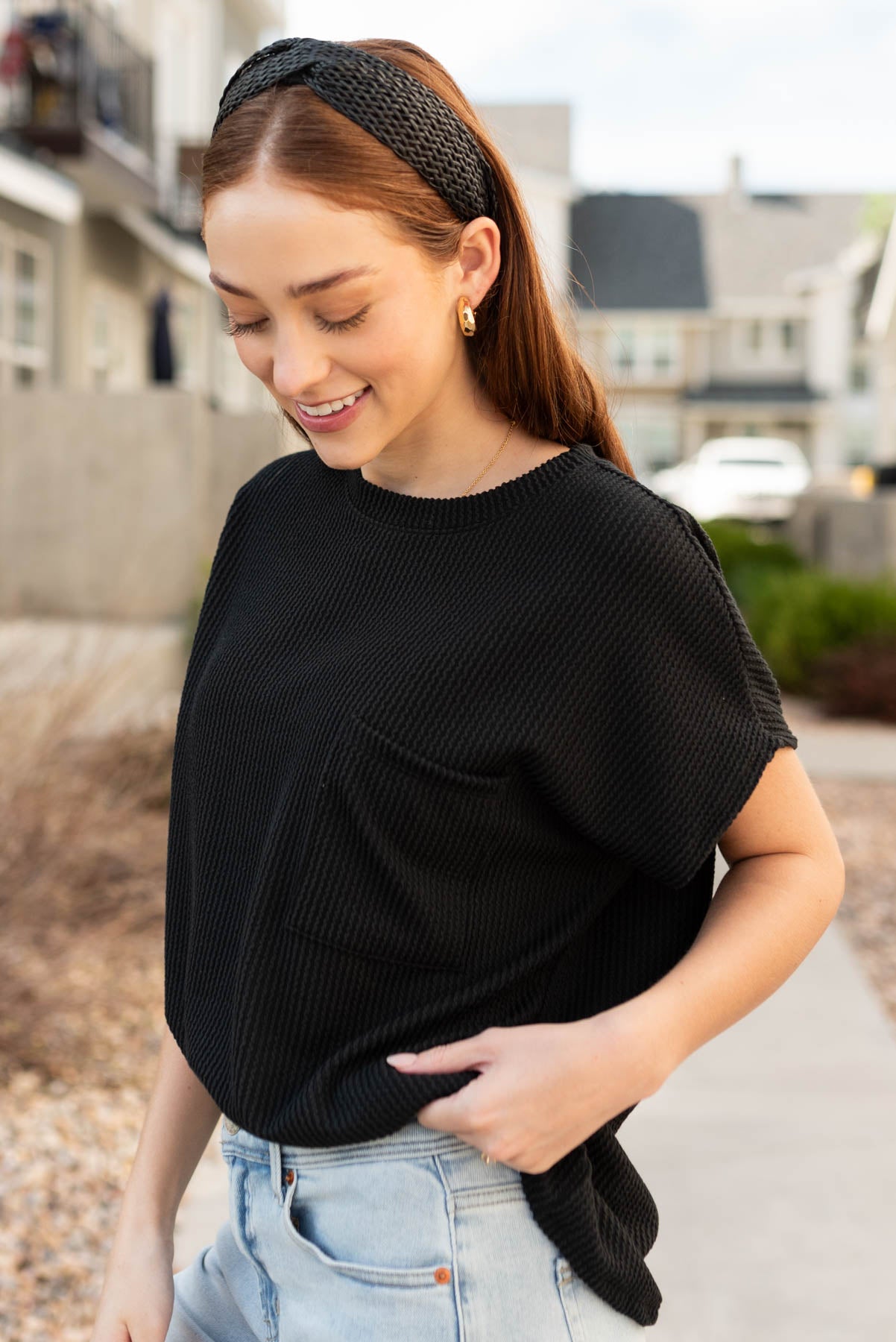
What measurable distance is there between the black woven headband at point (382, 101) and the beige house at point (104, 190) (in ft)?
32.2

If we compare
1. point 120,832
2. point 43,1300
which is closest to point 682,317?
point 120,832

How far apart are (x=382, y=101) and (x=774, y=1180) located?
3.03m

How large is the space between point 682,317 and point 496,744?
40004mm

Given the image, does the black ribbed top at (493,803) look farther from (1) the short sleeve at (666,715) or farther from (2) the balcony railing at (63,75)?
(2) the balcony railing at (63,75)

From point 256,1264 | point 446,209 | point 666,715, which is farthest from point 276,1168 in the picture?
point 446,209

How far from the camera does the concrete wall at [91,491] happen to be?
9.98 metres

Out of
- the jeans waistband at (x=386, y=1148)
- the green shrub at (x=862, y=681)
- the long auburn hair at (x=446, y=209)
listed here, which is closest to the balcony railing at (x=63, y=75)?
the green shrub at (x=862, y=681)

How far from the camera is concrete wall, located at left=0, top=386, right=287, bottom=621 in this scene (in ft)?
32.8

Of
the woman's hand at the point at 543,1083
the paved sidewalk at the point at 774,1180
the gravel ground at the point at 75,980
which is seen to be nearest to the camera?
the woman's hand at the point at 543,1083

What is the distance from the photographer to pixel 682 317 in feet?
130

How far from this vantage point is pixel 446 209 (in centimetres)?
131

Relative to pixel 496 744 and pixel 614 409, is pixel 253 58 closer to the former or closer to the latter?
pixel 614 409

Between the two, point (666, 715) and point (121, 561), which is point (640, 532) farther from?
point (121, 561)

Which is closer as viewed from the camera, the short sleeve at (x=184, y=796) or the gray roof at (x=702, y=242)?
the short sleeve at (x=184, y=796)
